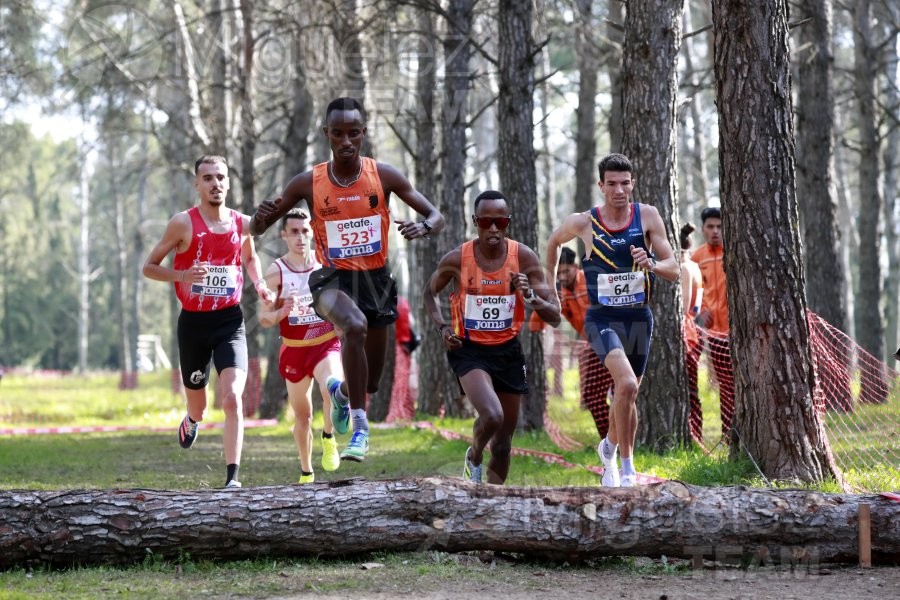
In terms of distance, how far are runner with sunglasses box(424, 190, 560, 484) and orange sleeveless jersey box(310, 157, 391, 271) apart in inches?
21.6

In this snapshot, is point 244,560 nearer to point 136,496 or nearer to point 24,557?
point 136,496

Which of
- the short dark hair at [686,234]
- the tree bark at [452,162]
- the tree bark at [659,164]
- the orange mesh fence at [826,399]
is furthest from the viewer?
the tree bark at [452,162]

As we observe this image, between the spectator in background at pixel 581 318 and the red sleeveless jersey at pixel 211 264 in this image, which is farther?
the spectator in background at pixel 581 318

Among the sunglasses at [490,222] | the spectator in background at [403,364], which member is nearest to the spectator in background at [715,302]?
the sunglasses at [490,222]

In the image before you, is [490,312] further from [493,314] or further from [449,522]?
[449,522]

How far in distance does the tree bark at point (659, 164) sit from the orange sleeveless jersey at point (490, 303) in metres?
3.10

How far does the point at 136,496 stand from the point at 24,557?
0.65 metres

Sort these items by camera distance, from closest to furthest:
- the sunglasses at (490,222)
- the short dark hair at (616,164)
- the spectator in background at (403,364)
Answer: the sunglasses at (490,222) < the short dark hair at (616,164) < the spectator in background at (403,364)

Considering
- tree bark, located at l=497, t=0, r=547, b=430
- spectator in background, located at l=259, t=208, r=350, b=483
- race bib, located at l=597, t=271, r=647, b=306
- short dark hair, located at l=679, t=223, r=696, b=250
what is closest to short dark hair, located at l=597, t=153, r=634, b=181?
race bib, located at l=597, t=271, r=647, b=306

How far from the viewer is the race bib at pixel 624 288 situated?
878 centimetres

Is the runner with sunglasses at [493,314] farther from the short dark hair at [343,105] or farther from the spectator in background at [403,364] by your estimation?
the spectator in background at [403,364]

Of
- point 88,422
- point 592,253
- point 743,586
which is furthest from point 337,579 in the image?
point 88,422

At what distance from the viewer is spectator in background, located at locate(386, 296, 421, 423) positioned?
2022cm

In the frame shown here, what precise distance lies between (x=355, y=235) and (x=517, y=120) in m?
6.04
